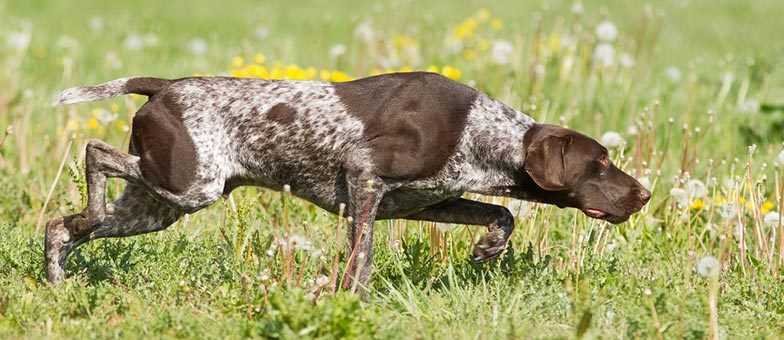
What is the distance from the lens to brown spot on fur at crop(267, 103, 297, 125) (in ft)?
17.4

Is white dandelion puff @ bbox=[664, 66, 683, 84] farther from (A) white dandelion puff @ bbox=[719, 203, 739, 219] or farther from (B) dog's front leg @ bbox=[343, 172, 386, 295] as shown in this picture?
(B) dog's front leg @ bbox=[343, 172, 386, 295]

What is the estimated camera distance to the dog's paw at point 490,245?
5.34 meters

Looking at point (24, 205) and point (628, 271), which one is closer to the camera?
point (628, 271)

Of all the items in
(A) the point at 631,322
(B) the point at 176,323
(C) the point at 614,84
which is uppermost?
(C) the point at 614,84

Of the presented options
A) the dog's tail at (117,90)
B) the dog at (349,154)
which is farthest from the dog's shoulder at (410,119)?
the dog's tail at (117,90)

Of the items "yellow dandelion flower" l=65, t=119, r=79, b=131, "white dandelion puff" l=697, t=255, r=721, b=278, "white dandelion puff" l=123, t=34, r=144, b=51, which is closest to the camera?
"white dandelion puff" l=697, t=255, r=721, b=278

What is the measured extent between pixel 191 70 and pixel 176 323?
208 inches

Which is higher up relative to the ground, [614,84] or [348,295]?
[614,84]

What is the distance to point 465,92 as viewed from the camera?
5.35 metres

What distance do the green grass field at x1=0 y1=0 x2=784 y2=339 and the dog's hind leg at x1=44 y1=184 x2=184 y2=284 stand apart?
11 cm

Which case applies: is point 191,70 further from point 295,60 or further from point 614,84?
point 614,84

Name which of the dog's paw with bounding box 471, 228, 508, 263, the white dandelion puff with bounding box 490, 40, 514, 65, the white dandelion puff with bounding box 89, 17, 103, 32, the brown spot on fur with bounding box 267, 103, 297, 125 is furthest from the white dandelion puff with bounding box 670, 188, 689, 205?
the white dandelion puff with bounding box 89, 17, 103, 32

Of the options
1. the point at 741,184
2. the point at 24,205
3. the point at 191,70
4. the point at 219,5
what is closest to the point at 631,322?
the point at 741,184

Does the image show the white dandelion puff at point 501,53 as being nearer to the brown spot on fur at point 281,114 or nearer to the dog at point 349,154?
the dog at point 349,154
